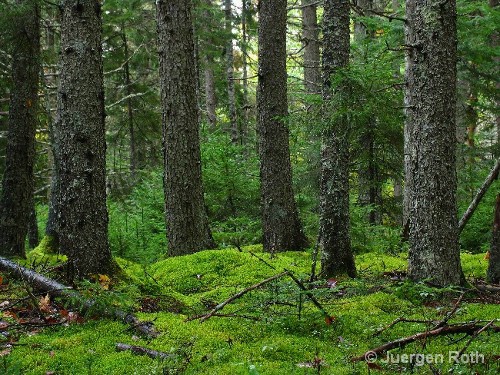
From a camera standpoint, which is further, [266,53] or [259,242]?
[259,242]

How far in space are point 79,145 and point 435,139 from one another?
421 cm

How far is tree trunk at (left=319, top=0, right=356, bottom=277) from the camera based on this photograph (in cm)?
632

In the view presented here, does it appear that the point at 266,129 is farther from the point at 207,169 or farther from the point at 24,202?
the point at 24,202

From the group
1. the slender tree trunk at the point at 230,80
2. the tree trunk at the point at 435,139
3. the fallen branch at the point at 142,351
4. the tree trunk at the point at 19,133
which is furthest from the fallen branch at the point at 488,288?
the slender tree trunk at the point at 230,80

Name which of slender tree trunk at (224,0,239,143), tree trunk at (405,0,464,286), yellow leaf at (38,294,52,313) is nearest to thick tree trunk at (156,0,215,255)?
yellow leaf at (38,294,52,313)

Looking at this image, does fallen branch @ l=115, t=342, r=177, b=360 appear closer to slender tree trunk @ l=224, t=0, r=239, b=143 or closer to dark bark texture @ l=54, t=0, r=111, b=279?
dark bark texture @ l=54, t=0, r=111, b=279

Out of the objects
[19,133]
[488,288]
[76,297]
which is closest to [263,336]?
[76,297]

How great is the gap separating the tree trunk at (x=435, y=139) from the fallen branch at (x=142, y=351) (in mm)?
3018

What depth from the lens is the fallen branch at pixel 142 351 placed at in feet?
12.5

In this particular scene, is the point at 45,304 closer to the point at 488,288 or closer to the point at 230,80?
the point at 488,288

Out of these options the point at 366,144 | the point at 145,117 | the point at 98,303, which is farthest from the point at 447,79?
the point at 145,117

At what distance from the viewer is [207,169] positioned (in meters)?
12.2

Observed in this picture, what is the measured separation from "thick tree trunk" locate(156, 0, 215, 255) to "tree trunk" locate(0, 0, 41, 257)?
239 cm

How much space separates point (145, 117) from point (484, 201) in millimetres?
11400
